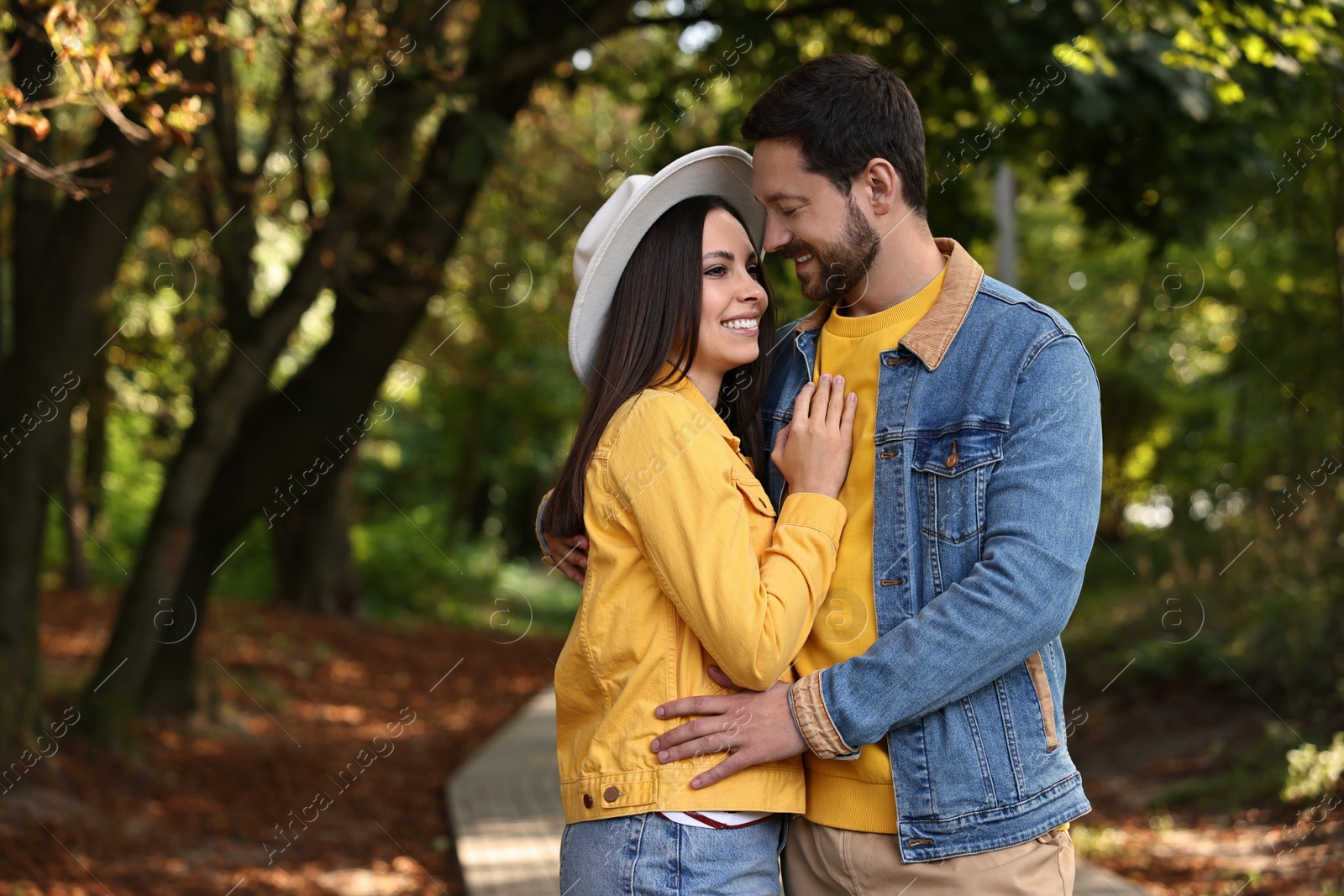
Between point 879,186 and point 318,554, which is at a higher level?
point 879,186

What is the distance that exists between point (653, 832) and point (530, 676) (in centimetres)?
1163

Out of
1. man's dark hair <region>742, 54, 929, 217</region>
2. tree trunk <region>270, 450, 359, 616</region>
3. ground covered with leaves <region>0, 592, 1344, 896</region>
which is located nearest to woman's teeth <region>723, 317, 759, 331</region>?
man's dark hair <region>742, 54, 929, 217</region>

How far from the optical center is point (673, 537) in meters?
2.08

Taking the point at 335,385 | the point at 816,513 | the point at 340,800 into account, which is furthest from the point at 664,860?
the point at 340,800

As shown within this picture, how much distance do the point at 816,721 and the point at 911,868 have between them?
1.03ft

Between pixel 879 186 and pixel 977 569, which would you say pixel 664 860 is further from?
pixel 879 186

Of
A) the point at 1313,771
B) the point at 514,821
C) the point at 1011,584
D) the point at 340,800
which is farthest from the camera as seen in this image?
the point at 340,800

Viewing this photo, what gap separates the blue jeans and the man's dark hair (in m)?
1.19

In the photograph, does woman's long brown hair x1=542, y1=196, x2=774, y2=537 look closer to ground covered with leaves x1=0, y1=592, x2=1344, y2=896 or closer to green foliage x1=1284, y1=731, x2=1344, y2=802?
ground covered with leaves x1=0, y1=592, x2=1344, y2=896

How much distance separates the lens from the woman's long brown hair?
91.4 inches

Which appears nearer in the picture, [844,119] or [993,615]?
[993,615]

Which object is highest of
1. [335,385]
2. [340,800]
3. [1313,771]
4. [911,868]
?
[911,868]

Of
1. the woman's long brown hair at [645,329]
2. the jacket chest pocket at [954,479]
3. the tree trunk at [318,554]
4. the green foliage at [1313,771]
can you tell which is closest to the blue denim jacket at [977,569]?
the jacket chest pocket at [954,479]

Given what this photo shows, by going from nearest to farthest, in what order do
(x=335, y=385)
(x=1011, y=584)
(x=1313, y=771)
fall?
(x=1011, y=584), (x=1313, y=771), (x=335, y=385)
